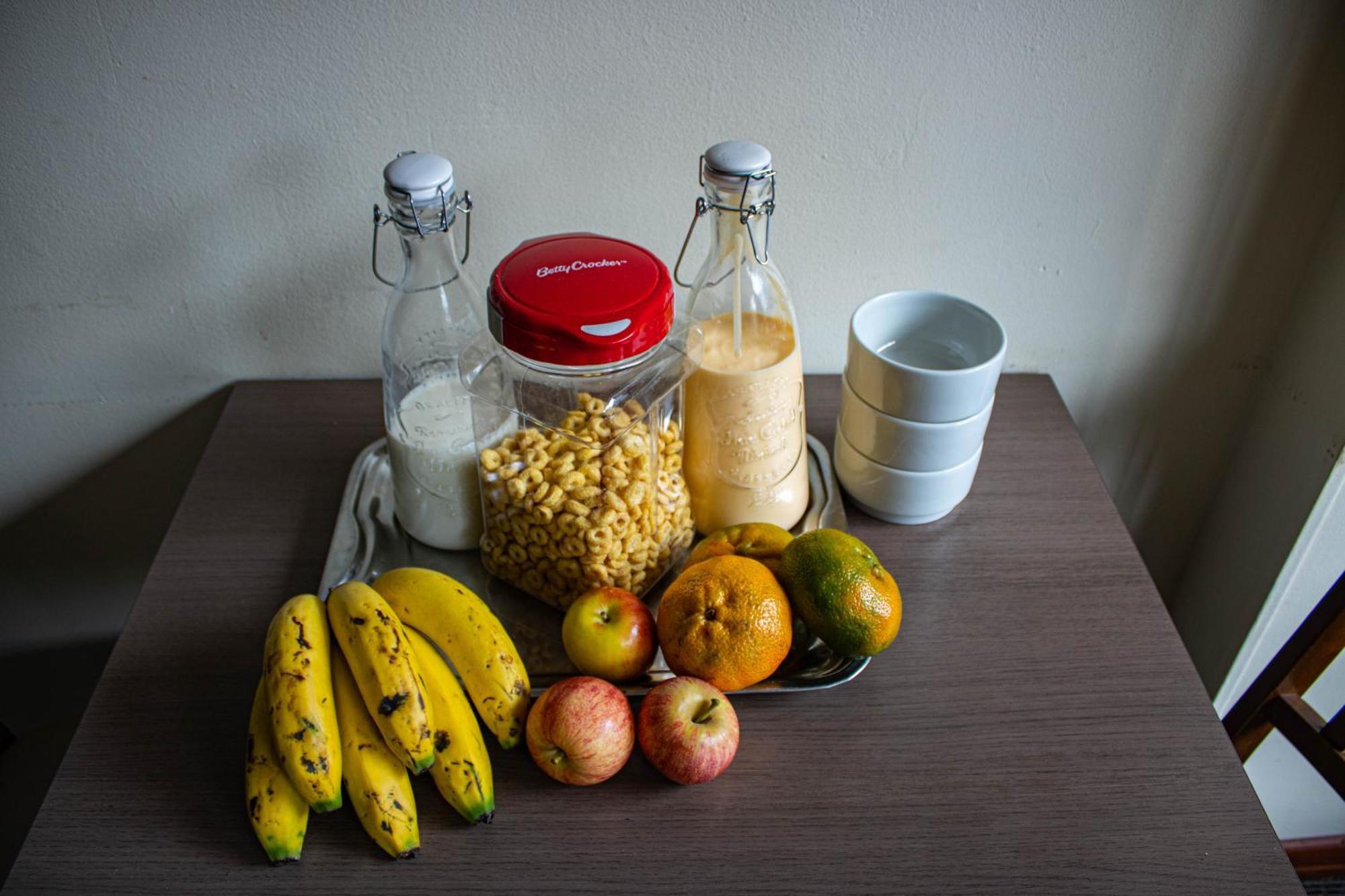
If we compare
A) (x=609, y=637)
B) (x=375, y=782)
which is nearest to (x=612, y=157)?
(x=609, y=637)

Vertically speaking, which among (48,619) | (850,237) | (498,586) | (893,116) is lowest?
(48,619)

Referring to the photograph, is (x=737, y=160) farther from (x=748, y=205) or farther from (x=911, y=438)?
(x=911, y=438)

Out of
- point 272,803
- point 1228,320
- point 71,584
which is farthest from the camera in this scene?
point 71,584

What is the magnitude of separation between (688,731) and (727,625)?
0.08m

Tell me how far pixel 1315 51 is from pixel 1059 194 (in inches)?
8.9

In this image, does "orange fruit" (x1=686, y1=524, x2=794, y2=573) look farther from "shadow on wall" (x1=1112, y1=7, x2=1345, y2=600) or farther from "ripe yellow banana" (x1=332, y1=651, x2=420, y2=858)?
"shadow on wall" (x1=1112, y1=7, x2=1345, y2=600)

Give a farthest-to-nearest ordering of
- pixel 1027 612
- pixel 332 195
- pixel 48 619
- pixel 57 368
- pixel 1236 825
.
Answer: pixel 48 619 < pixel 57 368 < pixel 332 195 < pixel 1027 612 < pixel 1236 825

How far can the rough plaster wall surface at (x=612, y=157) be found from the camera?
79 centimetres

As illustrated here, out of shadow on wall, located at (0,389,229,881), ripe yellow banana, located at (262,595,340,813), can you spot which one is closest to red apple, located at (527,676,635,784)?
ripe yellow banana, located at (262,595,340,813)

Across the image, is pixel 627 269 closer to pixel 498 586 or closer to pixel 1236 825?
pixel 498 586

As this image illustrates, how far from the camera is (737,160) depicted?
0.66m

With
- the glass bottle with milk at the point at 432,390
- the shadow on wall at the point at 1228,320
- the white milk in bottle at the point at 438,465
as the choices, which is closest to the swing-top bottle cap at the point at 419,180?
the glass bottle with milk at the point at 432,390

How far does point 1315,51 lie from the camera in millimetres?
817

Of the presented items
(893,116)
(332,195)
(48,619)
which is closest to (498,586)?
(332,195)
